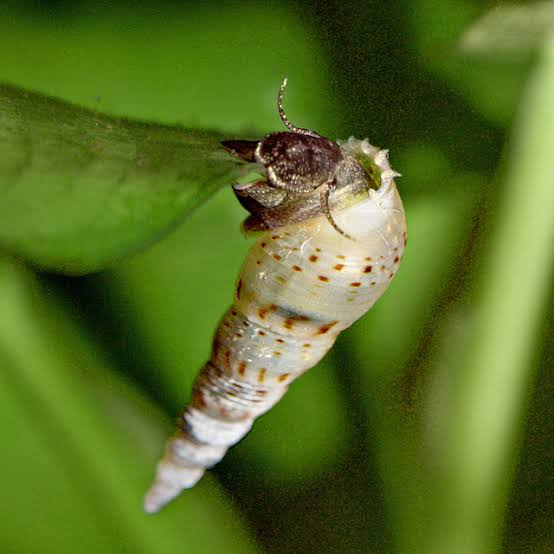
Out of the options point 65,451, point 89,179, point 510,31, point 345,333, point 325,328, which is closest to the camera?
point 89,179

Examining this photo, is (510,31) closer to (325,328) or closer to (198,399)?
(325,328)

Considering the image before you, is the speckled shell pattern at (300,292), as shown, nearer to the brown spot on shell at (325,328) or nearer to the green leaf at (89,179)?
the brown spot on shell at (325,328)

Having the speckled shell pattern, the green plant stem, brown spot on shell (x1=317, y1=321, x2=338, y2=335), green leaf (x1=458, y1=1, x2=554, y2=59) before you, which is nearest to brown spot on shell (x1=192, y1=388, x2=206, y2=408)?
the speckled shell pattern

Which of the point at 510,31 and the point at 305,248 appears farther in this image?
Answer: the point at 510,31

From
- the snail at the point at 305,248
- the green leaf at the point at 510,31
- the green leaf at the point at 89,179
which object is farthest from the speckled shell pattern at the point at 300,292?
the green leaf at the point at 510,31

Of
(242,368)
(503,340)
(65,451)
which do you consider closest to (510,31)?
(503,340)

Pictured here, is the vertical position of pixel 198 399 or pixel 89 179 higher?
pixel 89 179
